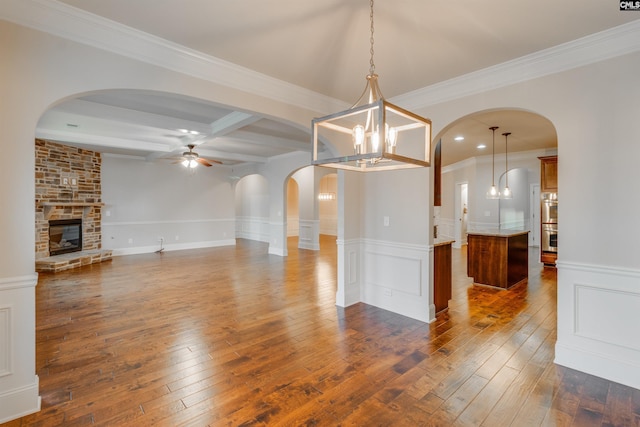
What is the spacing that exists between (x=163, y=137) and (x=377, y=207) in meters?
4.85

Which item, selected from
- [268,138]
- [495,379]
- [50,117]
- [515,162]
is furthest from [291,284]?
[515,162]

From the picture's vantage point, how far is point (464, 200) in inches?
452

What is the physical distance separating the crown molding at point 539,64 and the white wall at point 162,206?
8123mm

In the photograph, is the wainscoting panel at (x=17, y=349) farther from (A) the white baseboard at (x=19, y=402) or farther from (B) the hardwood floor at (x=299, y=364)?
(B) the hardwood floor at (x=299, y=364)

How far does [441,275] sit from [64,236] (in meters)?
8.62

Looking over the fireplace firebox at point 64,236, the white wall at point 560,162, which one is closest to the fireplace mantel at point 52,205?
the fireplace firebox at point 64,236

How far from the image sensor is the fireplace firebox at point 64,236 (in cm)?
696

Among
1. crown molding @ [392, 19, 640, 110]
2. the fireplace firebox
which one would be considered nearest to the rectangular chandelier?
crown molding @ [392, 19, 640, 110]

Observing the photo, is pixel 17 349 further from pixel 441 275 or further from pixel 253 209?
pixel 253 209

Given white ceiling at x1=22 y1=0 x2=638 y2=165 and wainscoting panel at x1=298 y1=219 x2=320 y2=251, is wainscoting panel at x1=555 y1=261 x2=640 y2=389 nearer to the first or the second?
white ceiling at x1=22 y1=0 x2=638 y2=165

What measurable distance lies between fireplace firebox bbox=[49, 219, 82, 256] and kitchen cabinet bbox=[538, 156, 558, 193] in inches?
448

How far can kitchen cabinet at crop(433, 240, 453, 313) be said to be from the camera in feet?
13.0

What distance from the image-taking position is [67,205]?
6.95 m

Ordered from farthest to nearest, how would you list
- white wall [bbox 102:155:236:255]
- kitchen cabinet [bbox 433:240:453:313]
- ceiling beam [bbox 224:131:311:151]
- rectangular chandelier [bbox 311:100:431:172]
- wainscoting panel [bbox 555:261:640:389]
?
white wall [bbox 102:155:236:255] < ceiling beam [bbox 224:131:311:151] < kitchen cabinet [bbox 433:240:453:313] < wainscoting panel [bbox 555:261:640:389] < rectangular chandelier [bbox 311:100:431:172]
